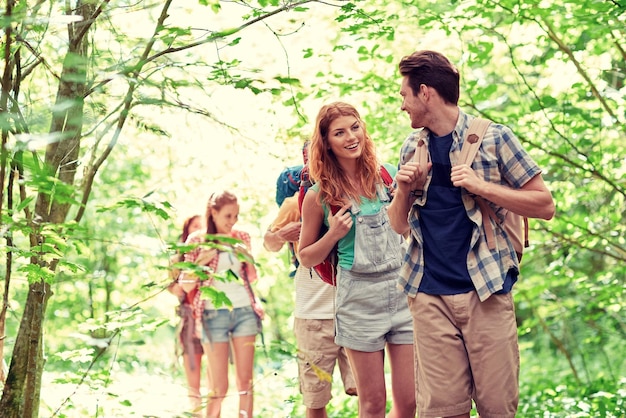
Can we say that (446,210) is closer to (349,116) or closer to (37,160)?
(349,116)

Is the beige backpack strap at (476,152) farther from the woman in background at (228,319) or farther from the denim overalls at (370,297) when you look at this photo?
the woman in background at (228,319)

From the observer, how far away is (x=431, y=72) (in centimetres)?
362

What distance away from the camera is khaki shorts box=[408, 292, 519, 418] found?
3551 millimetres

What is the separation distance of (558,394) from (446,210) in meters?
5.17

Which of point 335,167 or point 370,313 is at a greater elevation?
point 335,167

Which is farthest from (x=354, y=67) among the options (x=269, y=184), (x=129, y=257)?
(x=129, y=257)

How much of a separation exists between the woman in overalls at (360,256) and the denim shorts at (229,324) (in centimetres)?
207

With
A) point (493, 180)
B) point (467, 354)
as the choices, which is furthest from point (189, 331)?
point (493, 180)

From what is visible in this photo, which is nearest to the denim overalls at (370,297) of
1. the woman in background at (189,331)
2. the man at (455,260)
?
the man at (455,260)

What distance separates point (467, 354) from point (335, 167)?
4.42ft

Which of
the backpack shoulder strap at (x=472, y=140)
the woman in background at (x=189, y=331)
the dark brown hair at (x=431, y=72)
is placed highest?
the dark brown hair at (x=431, y=72)

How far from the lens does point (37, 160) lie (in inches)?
110

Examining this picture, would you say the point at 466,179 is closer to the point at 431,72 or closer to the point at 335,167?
the point at 431,72

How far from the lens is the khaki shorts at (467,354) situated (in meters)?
3.55
